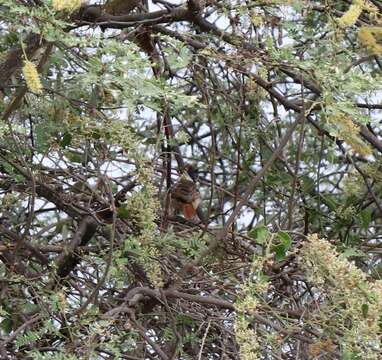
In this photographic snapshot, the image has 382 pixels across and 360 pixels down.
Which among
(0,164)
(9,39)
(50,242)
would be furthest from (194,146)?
(0,164)

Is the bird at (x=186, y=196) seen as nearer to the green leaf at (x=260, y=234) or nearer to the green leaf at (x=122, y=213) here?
the green leaf at (x=122, y=213)

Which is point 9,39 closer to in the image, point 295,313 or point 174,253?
point 174,253

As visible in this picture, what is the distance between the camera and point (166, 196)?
6.28 feet

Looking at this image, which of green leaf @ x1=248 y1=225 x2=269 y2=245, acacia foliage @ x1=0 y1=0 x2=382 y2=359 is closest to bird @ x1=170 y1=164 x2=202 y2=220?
acacia foliage @ x1=0 y1=0 x2=382 y2=359

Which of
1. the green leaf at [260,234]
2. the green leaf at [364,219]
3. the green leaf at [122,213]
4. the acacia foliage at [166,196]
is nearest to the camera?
the acacia foliage at [166,196]

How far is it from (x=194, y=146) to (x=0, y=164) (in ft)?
3.73

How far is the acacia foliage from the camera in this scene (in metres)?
1.50

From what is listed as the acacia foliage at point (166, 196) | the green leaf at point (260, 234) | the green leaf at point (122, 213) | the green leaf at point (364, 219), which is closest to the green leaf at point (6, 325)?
the acacia foliage at point (166, 196)

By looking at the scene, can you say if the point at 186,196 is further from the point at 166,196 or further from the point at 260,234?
the point at 260,234

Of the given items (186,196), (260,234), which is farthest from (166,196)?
(260,234)

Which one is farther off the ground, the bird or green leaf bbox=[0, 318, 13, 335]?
the bird

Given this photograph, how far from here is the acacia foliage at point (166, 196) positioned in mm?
1497

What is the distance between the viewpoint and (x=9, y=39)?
2078 mm

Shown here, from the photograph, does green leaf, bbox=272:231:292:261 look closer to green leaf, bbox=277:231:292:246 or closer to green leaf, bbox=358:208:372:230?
green leaf, bbox=277:231:292:246
